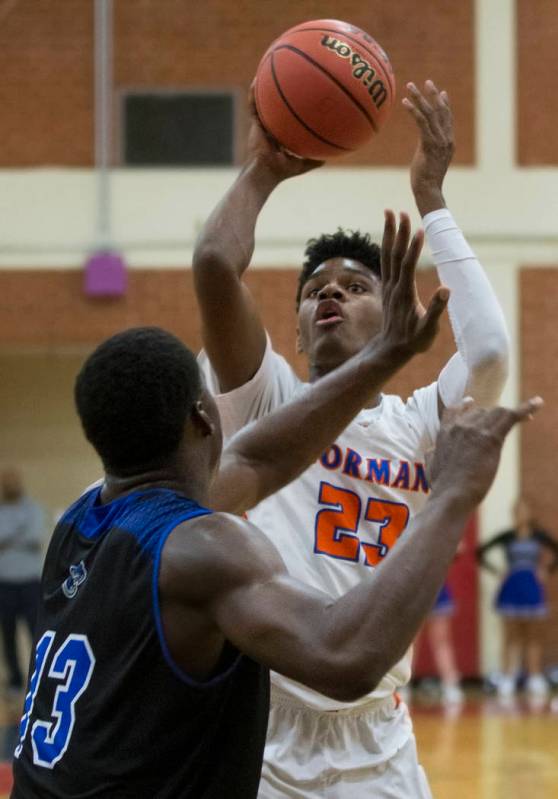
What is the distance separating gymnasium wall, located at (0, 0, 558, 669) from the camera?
12680 millimetres

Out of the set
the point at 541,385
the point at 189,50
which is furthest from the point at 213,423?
the point at 189,50

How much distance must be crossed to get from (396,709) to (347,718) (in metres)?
0.20

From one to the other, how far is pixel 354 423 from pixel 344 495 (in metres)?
0.25

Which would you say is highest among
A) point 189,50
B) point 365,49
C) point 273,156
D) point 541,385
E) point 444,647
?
point 189,50

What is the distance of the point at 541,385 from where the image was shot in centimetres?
1295

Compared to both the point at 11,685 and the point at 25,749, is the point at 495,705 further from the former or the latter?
the point at 25,749

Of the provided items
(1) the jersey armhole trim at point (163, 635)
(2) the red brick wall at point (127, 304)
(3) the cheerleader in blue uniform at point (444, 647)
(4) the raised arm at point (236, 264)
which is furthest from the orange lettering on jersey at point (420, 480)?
(2) the red brick wall at point (127, 304)

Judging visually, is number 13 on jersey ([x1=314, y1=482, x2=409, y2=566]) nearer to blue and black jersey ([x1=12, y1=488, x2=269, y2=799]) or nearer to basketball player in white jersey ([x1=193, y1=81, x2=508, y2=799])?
basketball player in white jersey ([x1=193, y1=81, x2=508, y2=799])

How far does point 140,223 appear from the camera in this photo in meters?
12.7

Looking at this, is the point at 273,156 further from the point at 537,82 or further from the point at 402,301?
the point at 537,82

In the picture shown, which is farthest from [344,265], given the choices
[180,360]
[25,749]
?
[25,749]

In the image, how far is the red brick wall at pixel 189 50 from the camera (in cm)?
1283

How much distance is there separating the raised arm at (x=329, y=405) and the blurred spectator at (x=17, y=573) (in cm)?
816

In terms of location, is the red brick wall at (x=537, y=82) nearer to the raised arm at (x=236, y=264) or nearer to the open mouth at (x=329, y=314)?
the open mouth at (x=329, y=314)
